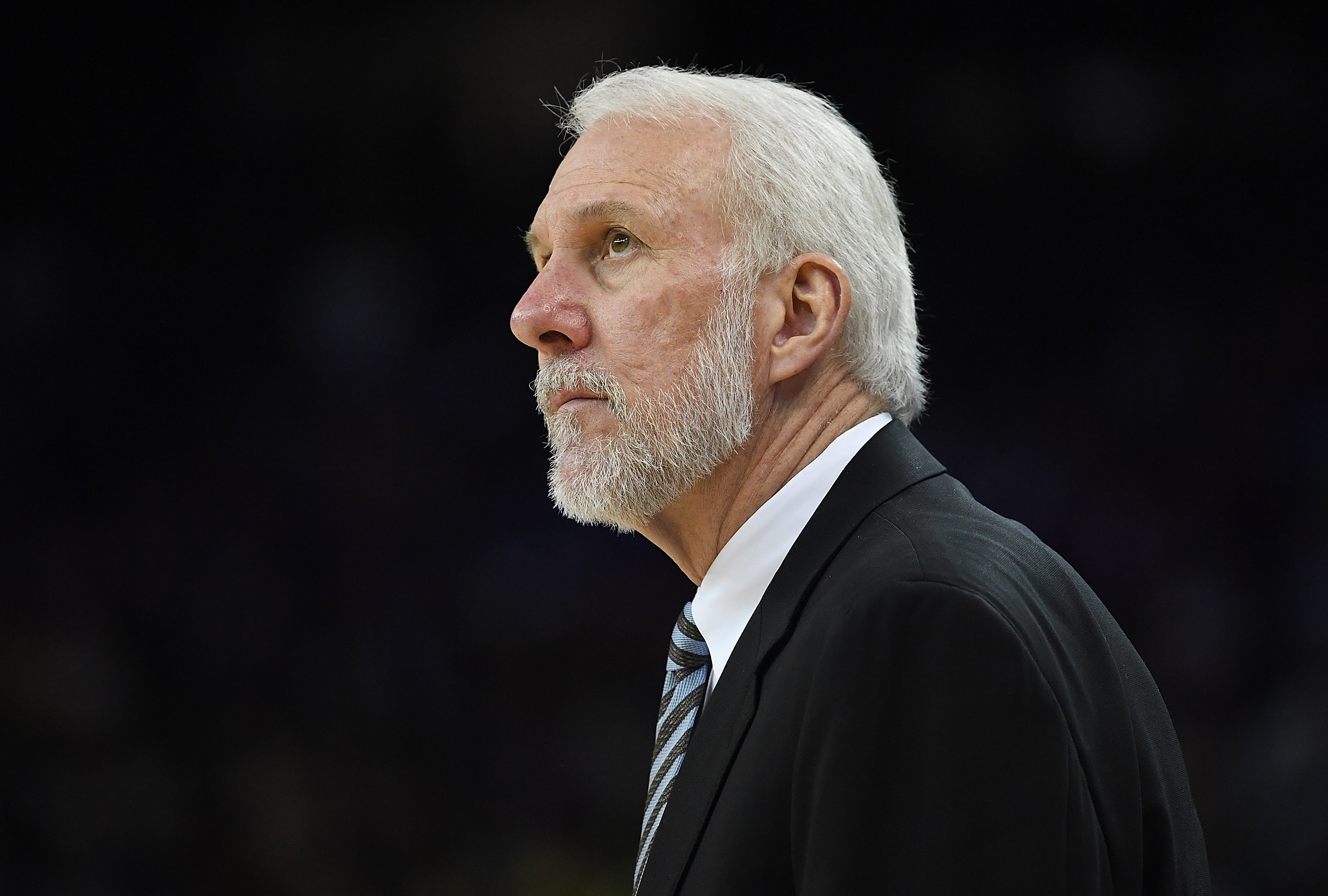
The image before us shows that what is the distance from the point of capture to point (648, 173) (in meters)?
1.30

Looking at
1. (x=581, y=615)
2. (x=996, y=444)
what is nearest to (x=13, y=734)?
(x=581, y=615)

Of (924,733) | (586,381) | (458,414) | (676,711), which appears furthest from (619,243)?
(458,414)

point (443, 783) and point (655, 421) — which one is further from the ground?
point (655, 421)

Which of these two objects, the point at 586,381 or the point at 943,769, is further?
the point at 586,381

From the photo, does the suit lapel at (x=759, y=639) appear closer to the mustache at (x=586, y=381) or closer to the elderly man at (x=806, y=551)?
the elderly man at (x=806, y=551)

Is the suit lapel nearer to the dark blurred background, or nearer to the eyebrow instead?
the eyebrow

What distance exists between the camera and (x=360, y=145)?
8.99 feet

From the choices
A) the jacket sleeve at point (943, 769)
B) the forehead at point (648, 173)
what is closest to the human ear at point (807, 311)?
the forehead at point (648, 173)

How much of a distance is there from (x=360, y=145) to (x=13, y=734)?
1.57m

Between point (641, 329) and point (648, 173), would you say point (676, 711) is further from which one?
point (648, 173)

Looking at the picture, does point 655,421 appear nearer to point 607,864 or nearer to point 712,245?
point 712,245

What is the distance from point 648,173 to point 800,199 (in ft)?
0.59

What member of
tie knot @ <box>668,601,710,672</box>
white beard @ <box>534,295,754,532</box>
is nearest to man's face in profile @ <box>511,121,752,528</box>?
white beard @ <box>534,295,754,532</box>

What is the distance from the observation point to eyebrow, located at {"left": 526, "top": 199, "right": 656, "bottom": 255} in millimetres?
1288
